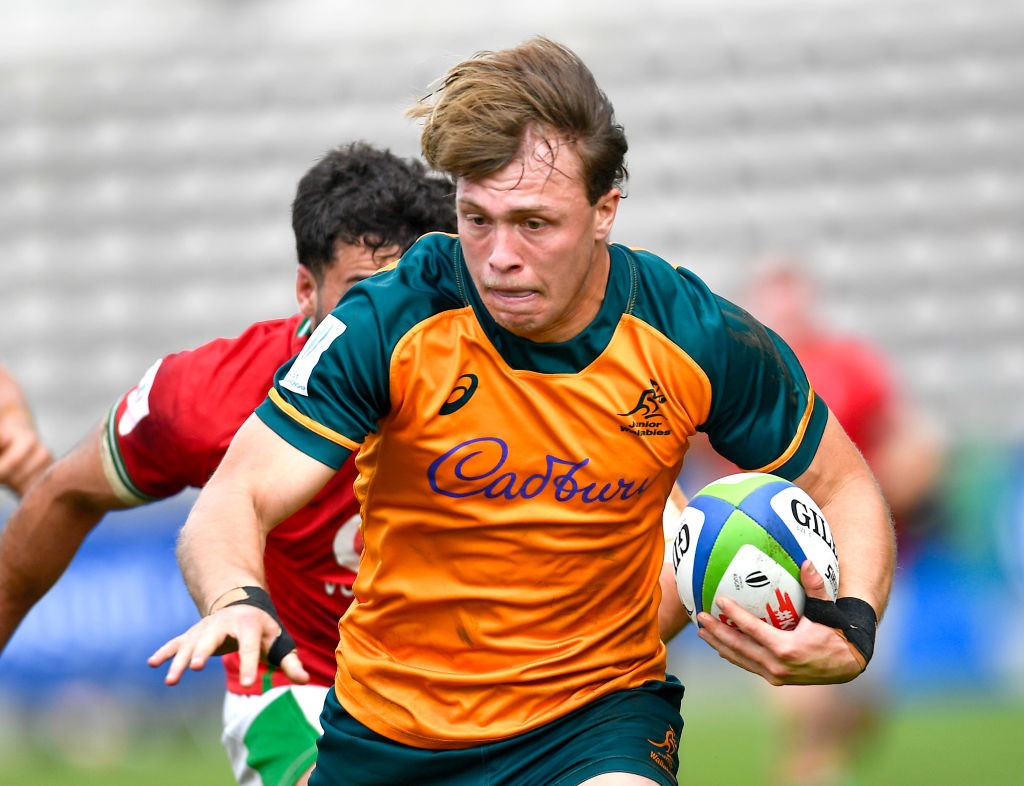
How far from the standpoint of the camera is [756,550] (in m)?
3.65

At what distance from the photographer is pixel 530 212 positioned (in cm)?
350

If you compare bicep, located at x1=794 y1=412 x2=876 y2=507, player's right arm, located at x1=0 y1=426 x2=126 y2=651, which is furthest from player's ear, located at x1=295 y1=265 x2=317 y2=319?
bicep, located at x1=794 y1=412 x2=876 y2=507

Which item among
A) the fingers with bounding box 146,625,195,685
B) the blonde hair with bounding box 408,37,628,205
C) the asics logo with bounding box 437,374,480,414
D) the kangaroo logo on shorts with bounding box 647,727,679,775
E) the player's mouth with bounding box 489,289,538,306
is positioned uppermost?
the blonde hair with bounding box 408,37,628,205

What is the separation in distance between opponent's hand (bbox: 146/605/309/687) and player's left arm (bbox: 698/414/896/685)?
1.07m

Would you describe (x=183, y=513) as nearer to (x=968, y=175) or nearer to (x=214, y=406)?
(x=214, y=406)

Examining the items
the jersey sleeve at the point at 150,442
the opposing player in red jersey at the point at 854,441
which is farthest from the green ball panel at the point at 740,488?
the opposing player in red jersey at the point at 854,441

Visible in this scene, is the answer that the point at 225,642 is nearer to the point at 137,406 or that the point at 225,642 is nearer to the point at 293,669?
the point at 293,669

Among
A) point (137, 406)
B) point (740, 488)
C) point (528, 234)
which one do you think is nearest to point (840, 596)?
point (740, 488)

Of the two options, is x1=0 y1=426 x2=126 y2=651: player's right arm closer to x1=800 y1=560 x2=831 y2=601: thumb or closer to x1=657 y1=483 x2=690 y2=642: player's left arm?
x1=657 y1=483 x2=690 y2=642: player's left arm

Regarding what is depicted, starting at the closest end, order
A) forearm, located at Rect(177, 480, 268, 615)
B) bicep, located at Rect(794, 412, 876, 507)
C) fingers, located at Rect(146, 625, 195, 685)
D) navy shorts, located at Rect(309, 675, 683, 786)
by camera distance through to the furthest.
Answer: fingers, located at Rect(146, 625, 195, 685) < forearm, located at Rect(177, 480, 268, 615) < navy shorts, located at Rect(309, 675, 683, 786) < bicep, located at Rect(794, 412, 876, 507)

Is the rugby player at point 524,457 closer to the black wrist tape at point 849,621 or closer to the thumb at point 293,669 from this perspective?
the black wrist tape at point 849,621

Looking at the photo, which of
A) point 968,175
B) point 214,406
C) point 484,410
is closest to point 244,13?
point 968,175

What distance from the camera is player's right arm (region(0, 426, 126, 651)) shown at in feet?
16.1

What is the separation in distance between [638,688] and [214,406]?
164 centimetres
